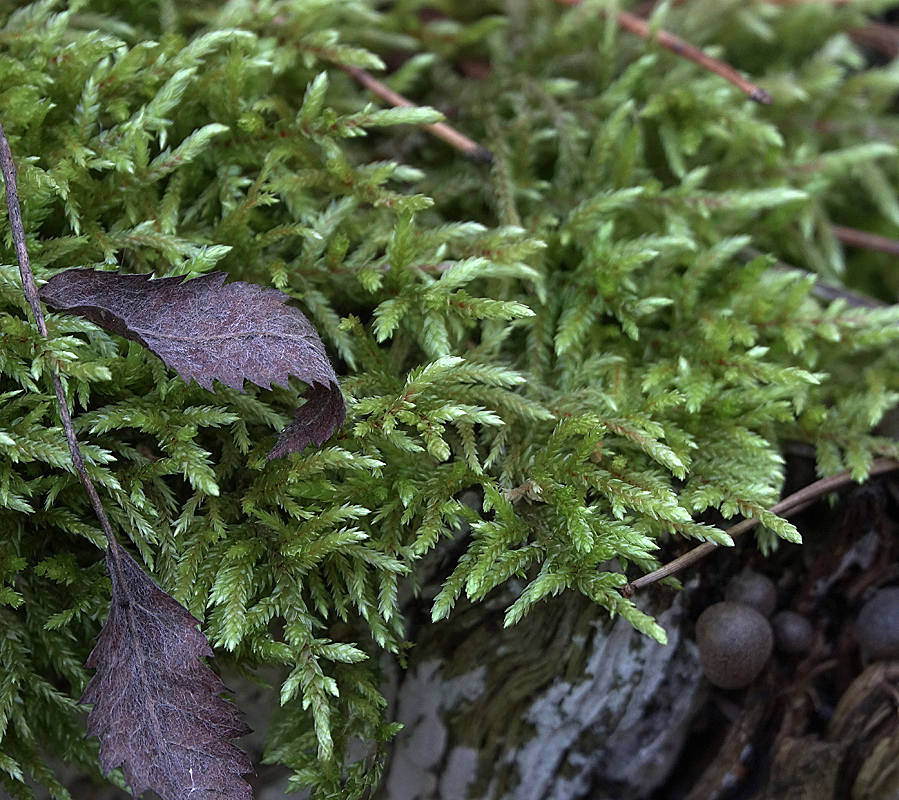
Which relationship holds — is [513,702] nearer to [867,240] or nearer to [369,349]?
[369,349]

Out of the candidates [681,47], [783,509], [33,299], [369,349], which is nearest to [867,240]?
[681,47]

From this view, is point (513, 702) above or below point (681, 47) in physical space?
below

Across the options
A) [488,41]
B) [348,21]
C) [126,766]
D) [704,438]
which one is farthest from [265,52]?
[126,766]

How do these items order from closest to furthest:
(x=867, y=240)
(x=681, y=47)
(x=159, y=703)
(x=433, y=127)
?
(x=159, y=703)
(x=433, y=127)
(x=681, y=47)
(x=867, y=240)

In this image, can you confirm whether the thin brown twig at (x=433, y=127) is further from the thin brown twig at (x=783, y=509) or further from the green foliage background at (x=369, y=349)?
the thin brown twig at (x=783, y=509)

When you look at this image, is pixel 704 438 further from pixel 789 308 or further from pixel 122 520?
pixel 122 520

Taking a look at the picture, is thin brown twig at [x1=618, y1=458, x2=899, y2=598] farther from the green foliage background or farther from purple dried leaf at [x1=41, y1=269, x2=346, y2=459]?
purple dried leaf at [x1=41, y1=269, x2=346, y2=459]
